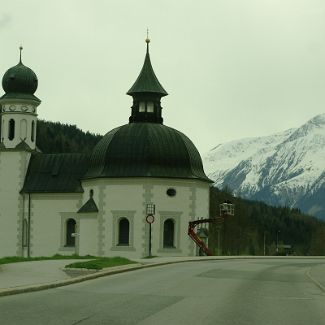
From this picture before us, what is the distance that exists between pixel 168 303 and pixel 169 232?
5068 cm

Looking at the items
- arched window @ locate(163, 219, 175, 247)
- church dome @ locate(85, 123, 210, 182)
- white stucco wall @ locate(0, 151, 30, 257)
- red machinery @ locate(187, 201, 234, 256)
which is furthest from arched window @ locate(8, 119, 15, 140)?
red machinery @ locate(187, 201, 234, 256)

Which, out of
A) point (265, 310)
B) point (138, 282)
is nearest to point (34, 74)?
point (138, 282)

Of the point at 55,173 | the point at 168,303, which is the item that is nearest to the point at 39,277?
the point at 168,303

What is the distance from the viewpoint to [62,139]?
17900cm

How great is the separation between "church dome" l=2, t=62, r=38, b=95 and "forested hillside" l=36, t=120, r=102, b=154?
3452 inches

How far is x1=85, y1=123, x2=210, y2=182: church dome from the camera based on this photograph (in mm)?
71250

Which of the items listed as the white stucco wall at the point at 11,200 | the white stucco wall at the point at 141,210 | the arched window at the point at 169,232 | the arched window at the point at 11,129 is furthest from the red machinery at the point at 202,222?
the arched window at the point at 11,129

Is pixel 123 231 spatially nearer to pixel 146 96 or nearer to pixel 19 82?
pixel 146 96

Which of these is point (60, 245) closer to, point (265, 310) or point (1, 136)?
point (1, 136)

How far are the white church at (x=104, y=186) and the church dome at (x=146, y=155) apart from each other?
8 cm

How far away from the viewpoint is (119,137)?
72.4 metres

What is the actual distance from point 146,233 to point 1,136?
18.2 metres

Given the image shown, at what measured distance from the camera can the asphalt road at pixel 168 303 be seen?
704 inches

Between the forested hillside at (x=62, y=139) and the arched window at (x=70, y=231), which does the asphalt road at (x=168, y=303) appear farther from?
the forested hillside at (x=62, y=139)
